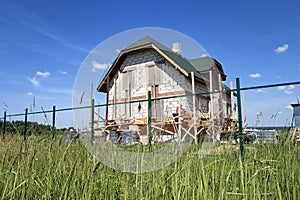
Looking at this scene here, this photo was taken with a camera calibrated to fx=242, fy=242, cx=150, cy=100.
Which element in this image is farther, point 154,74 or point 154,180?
point 154,74

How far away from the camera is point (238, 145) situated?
2.90m

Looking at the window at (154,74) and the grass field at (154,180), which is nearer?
the grass field at (154,180)

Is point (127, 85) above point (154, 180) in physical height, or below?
above

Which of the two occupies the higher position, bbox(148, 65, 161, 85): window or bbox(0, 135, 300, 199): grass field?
bbox(148, 65, 161, 85): window

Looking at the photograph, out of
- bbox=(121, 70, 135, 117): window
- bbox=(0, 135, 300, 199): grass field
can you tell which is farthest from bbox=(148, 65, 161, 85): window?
bbox=(0, 135, 300, 199): grass field

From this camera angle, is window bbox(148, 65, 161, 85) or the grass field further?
window bbox(148, 65, 161, 85)

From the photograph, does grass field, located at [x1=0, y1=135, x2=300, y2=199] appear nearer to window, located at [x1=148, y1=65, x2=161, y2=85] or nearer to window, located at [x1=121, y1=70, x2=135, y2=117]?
window, located at [x1=121, y1=70, x2=135, y2=117]

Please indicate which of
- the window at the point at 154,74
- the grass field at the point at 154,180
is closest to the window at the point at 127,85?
the window at the point at 154,74

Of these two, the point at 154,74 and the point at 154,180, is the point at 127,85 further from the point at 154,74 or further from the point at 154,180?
the point at 154,180

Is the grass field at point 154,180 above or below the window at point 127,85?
below

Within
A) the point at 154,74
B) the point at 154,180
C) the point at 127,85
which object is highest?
the point at 154,74

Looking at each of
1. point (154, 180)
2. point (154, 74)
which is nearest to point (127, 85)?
point (154, 74)

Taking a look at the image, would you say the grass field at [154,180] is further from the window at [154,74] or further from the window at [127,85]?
the window at [154,74]

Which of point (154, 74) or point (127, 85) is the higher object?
point (154, 74)
